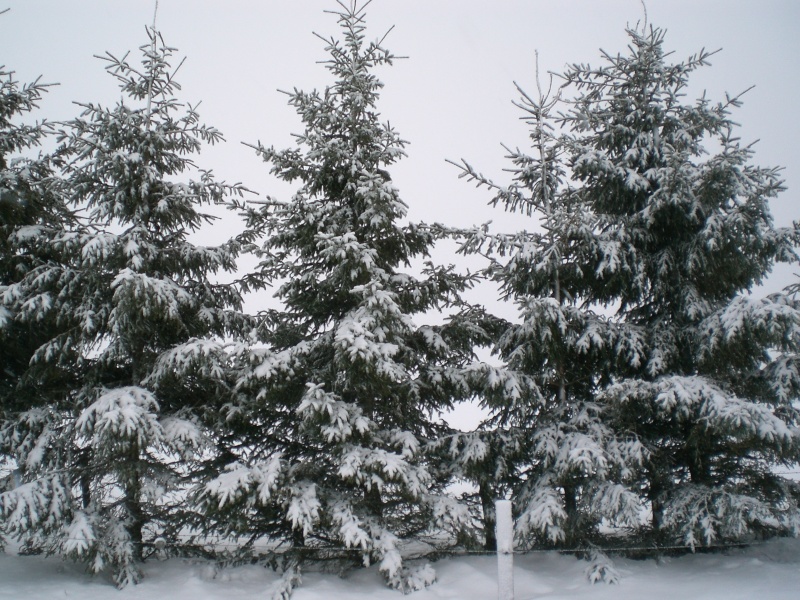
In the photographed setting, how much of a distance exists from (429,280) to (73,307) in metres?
6.56

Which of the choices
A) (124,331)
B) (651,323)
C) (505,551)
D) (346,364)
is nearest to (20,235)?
(124,331)

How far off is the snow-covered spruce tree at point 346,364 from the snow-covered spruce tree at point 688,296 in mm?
3165

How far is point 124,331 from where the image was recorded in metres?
8.65

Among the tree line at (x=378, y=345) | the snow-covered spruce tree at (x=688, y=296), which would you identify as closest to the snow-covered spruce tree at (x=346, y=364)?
the tree line at (x=378, y=345)

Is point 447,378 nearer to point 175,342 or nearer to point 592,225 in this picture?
point 592,225

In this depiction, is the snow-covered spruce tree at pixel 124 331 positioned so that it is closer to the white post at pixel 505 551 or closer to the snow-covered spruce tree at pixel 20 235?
the snow-covered spruce tree at pixel 20 235

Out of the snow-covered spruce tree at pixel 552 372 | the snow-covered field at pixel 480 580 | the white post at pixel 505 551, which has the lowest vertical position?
the snow-covered field at pixel 480 580

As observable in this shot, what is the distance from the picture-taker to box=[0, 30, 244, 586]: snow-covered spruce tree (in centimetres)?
766

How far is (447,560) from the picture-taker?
8.93m

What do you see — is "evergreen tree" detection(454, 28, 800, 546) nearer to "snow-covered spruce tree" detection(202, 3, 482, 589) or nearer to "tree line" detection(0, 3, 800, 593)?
"tree line" detection(0, 3, 800, 593)

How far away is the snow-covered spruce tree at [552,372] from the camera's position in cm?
785

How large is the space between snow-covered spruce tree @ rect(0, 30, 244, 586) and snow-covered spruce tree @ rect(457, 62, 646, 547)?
5.11 metres

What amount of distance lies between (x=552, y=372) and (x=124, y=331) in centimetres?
761

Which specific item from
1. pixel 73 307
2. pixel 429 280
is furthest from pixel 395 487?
pixel 73 307
